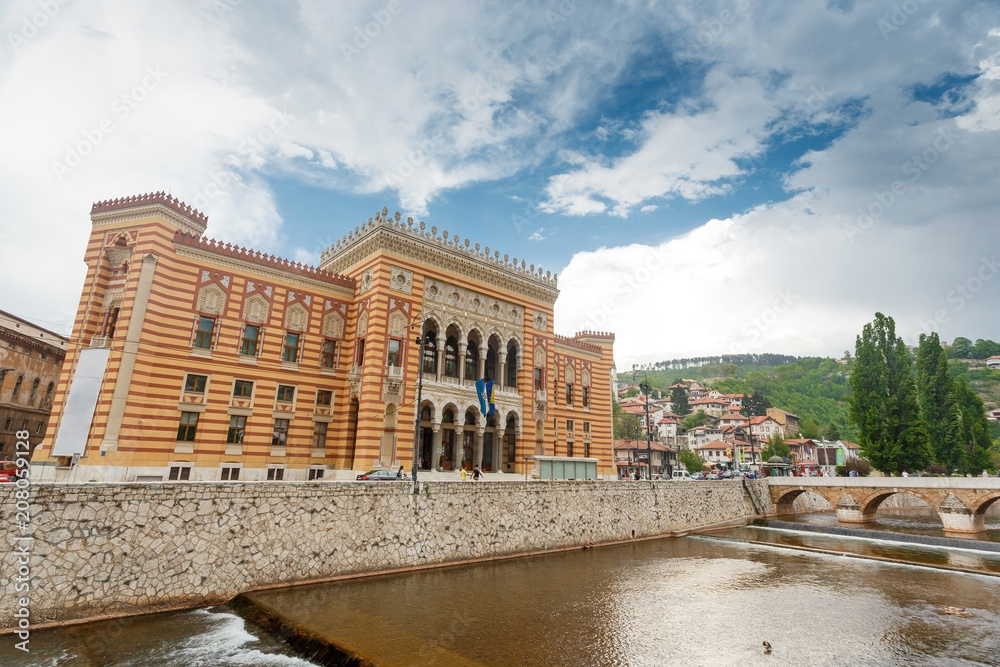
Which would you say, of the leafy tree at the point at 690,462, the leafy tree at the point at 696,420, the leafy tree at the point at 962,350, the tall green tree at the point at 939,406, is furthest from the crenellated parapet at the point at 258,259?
the leafy tree at the point at 962,350

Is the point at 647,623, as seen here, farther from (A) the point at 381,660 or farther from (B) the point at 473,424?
(B) the point at 473,424

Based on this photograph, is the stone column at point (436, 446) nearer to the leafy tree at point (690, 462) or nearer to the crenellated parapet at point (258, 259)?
the crenellated parapet at point (258, 259)

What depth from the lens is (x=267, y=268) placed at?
31.1 meters

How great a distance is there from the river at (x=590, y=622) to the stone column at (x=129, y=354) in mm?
13670

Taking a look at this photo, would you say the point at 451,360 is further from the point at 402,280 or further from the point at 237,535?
the point at 237,535

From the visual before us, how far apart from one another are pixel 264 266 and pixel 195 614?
68.7 ft

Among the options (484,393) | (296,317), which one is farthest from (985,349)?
(296,317)

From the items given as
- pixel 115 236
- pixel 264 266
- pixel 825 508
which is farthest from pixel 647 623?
pixel 825 508

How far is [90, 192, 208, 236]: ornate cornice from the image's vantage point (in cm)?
2778

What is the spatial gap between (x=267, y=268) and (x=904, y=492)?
51532 millimetres

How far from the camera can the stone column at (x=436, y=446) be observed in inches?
1271

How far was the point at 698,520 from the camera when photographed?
37625 millimetres

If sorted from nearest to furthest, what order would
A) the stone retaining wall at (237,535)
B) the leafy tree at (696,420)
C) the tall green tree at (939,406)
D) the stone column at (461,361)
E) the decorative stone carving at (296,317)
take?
the stone retaining wall at (237,535) → the decorative stone carving at (296,317) → the stone column at (461,361) → the tall green tree at (939,406) → the leafy tree at (696,420)

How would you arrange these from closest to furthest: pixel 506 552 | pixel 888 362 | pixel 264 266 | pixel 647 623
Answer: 1. pixel 647 623
2. pixel 506 552
3. pixel 264 266
4. pixel 888 362
